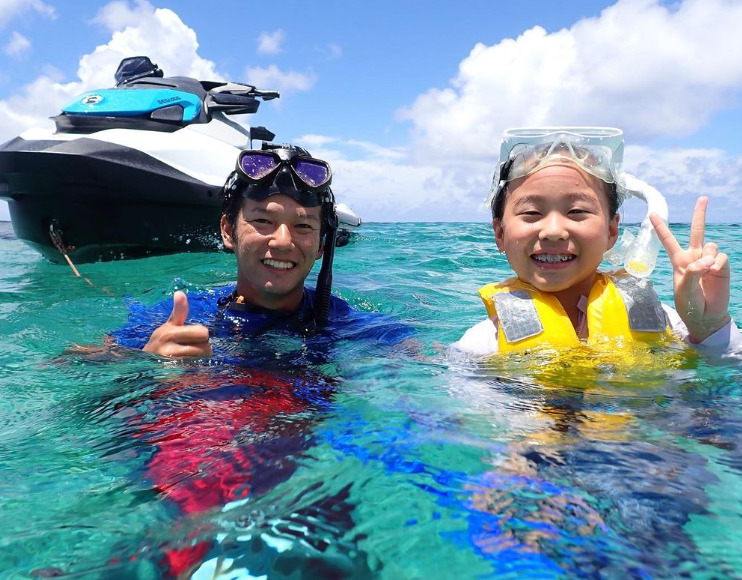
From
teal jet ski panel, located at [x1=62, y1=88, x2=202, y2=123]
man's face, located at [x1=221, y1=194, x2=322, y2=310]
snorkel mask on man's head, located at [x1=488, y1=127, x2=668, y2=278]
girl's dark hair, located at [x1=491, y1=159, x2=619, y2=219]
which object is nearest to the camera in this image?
snorkel mask on man's head, located at [x1=488, y1=127, x2=668, y2=278]

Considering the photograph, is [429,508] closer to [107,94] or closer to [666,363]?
[666,363]

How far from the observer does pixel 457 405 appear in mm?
1980

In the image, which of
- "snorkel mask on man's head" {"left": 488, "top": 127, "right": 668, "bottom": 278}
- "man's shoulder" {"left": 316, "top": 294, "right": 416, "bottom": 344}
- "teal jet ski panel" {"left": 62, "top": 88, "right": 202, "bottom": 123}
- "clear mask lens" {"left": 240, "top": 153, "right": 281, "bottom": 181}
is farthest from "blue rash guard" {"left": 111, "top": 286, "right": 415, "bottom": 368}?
"teal jet ski panel" {"left": 62, "top": 88, "right": 202, "bottom": 123}

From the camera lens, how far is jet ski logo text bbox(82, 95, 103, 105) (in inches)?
257

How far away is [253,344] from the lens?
→ 112 inches

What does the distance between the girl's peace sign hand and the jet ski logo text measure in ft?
21.3

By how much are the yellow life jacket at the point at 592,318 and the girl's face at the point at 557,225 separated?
0.11m

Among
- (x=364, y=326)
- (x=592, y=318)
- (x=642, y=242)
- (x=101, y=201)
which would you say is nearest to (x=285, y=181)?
(x=364, y=326)

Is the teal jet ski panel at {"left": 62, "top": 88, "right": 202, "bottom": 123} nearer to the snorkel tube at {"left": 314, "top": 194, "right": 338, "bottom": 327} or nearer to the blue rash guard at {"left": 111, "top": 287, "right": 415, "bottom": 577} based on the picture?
the blue rash guard at {"left": 111, "top": 287, "right": 415, "bottom": 577}

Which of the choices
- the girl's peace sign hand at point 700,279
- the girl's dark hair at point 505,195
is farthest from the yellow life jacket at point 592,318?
the girl's dark hair at point 505,195

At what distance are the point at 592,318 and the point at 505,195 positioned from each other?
2.39ft

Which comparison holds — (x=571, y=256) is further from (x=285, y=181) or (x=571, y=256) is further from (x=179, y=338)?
(x=179, y=338)

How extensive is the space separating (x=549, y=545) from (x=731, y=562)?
0.36m

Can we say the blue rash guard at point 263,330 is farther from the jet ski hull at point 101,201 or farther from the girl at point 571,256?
the jet ski hull at point 101,201
